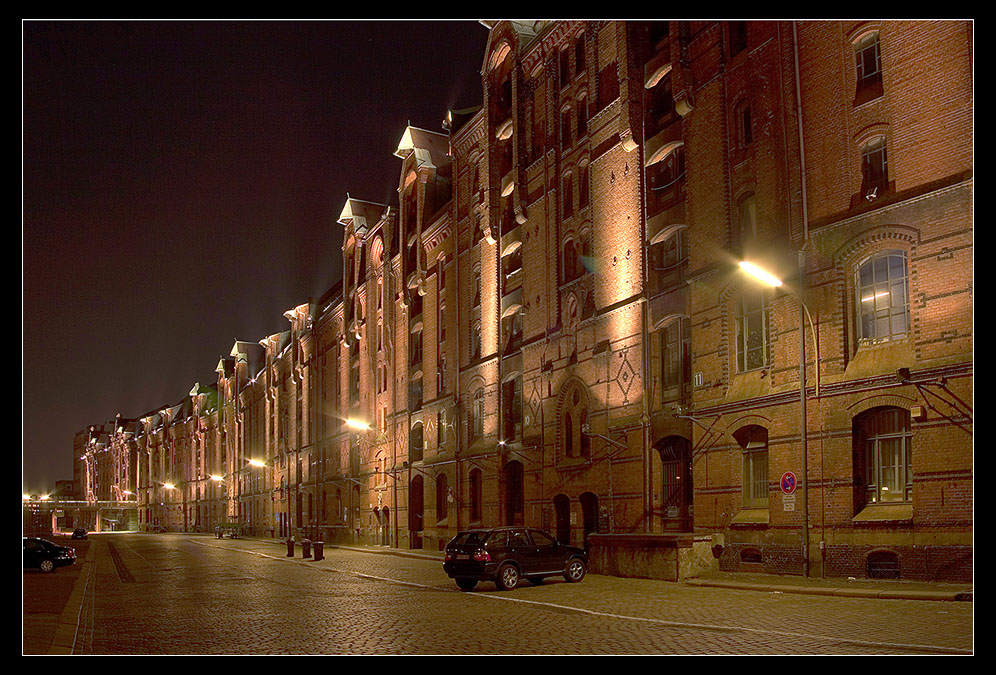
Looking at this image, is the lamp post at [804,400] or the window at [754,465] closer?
the lamp post at [804,400]

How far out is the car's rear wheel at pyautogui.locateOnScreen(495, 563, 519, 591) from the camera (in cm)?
2418

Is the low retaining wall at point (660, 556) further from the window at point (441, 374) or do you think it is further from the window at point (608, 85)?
the window at point (441, 374)

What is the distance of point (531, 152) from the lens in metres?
41.6

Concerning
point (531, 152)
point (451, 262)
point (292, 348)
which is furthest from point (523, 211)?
point (292, 348)

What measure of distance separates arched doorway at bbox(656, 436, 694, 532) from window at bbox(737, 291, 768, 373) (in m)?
4.07

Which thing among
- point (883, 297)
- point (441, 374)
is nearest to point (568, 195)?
point (441, 374)

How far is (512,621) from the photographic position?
16.9 m

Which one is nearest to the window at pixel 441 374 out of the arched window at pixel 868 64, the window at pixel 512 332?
the window at pixel 512 332

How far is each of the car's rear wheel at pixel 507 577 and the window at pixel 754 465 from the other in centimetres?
682

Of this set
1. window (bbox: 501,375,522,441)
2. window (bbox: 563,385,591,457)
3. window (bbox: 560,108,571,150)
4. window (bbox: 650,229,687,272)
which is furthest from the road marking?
window (bbox: 560,108,571,150)

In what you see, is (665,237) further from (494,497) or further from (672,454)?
(494,497)

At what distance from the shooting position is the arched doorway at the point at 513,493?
1657 inches

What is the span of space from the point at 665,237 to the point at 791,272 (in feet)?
22.9

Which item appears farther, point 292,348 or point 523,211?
point 292,348
